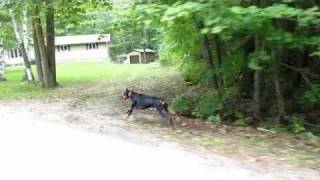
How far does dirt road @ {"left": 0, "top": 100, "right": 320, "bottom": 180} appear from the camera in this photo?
787cm

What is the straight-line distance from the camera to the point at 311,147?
11352mm

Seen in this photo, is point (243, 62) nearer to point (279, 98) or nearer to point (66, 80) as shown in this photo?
point (279, 98)

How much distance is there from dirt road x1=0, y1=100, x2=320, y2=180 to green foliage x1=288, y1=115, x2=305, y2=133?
13.8ft

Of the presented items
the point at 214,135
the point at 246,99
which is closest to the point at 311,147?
the point at 214,135

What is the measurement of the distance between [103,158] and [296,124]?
6292 mm

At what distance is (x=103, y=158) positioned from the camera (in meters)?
8.81

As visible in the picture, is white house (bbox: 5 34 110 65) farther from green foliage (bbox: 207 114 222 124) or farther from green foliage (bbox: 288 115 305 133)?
green foliage (bbox: 288 115 305 133)

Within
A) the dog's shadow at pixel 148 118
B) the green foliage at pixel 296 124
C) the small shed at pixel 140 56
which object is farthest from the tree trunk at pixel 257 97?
the small shed at pixel 140 56

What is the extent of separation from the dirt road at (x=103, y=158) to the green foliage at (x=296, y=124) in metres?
4.22

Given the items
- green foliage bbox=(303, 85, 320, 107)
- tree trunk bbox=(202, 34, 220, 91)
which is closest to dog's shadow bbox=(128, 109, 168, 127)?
tree trunk bbox=(202, 34, 220, 91)

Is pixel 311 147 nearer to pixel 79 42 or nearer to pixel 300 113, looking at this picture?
pixel 300 113

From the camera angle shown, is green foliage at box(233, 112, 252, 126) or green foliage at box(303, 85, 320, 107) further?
green foliage at box(233, 112, 252, 126)

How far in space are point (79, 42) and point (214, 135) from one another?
231 feet

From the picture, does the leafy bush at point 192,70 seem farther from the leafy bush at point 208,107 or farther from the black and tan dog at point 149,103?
the black and tan dog at point 149,103
